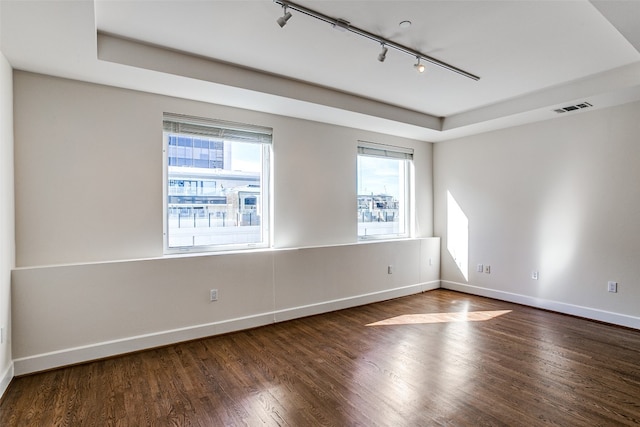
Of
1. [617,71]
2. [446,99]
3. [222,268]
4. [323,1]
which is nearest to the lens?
[323,1]

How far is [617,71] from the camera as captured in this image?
321 cm

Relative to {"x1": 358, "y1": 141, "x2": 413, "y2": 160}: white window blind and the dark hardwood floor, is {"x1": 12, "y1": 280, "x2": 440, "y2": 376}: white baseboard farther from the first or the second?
{"x1": 358, "y1": 141, "x2": 413, "y2": 160}: white window blind

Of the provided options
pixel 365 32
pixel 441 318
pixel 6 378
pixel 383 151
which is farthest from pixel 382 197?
pixel 6 378

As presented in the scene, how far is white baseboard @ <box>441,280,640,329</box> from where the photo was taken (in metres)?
3.70

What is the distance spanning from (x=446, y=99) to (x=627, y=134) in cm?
196

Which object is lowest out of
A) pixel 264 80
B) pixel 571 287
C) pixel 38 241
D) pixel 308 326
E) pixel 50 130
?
pixel 308 326

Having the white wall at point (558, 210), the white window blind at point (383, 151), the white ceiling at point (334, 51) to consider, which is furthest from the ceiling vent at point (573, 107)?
the white window blind at point (383, 151)

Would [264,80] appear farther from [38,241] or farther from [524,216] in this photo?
[524,216]

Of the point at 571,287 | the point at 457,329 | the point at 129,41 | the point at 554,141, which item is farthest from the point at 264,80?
the point at 571,287

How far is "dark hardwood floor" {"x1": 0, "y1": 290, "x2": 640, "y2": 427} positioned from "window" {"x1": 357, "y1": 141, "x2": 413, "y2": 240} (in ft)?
5.95

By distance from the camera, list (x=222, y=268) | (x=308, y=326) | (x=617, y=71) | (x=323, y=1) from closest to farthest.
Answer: (x=323, y=1) < (x=617, y=71) < (x=222, y=268) < (x=308, y=326)

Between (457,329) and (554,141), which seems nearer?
(457,329)

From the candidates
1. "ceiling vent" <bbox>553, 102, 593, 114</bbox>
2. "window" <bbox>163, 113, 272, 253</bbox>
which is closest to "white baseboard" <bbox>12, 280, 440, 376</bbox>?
"window" <bbox>163, 113, 272, 253</bbox>

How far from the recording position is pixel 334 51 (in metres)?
2.85
